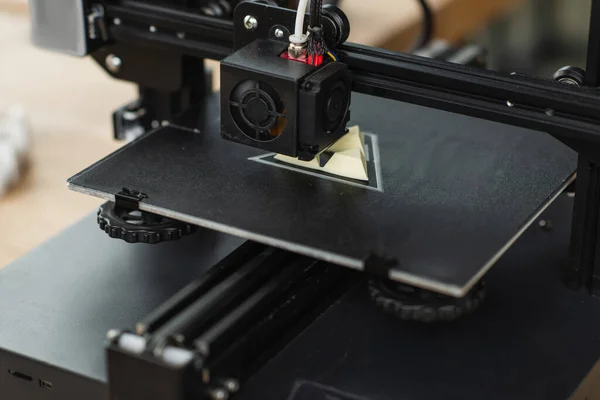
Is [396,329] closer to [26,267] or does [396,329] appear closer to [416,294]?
[416,294]

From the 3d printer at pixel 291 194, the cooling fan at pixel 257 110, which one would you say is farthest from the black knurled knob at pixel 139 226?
the cooling fan at pixel 257 110

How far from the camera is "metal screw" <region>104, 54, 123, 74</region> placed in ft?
3.89

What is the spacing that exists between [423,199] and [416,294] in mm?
105

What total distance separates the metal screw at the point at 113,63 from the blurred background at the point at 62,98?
0.16 m

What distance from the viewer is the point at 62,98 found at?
1.52 meters

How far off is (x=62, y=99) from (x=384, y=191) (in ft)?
2.32

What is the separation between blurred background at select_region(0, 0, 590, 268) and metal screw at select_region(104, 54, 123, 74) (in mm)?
163

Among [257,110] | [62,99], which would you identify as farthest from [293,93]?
[62,99]

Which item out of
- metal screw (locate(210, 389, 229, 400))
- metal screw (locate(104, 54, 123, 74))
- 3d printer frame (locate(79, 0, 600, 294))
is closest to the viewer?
metal screw (locate(210, 389, 229, 400))

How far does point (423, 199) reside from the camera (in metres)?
0.95

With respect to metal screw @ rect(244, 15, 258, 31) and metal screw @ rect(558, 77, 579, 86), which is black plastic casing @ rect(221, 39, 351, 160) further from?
metal screw @ rect(558, 77, 579, 86)

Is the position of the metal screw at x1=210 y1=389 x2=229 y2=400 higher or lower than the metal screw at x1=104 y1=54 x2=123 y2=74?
lower

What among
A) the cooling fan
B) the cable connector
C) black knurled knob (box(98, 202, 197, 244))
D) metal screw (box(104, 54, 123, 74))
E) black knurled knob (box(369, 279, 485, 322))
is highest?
the cable connector

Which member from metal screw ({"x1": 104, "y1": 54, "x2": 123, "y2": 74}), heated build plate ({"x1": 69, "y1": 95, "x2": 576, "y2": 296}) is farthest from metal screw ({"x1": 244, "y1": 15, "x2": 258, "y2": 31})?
metal screw ({"x1": 104, "y1": 54, "x2": 123, "y2": 74})
